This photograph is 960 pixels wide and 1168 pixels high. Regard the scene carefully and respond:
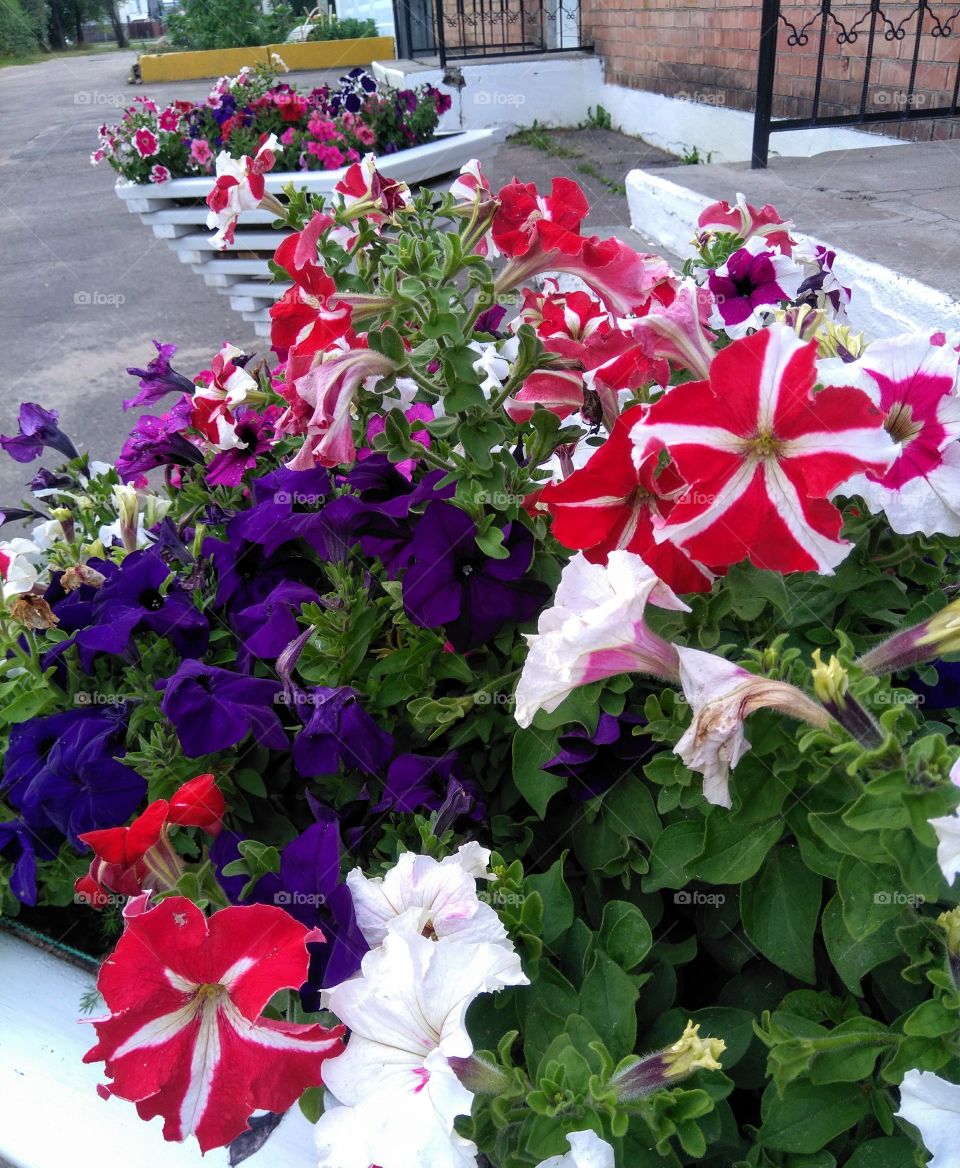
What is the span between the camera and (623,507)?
2.78ft

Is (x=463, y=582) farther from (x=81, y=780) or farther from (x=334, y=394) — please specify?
(x=81, y=780)

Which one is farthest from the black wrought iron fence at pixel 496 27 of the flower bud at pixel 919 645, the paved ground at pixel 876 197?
the flower bud at pixel 919 645

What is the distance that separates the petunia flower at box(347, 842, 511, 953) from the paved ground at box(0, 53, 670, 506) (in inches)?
120

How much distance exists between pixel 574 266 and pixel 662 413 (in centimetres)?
41

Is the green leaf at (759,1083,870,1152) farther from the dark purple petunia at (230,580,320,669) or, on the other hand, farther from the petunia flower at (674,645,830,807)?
the dark purple petunia at (230,580,320,669)

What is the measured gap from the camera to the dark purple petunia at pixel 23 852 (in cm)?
109

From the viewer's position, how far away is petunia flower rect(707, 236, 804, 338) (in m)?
1.39

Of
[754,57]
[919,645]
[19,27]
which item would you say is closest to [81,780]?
[919,645]

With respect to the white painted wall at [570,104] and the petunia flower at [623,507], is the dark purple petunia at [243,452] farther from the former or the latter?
the white painted wall at [570,104]

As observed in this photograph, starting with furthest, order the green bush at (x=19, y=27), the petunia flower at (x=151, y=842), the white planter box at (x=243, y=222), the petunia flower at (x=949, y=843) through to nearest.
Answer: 1. the green bush at (x=19, y=27)
2. the white planter box at (x=243, y=222)
3. the petunia flower at (x=151, y=842)
4. the petunia flower at (x=949, y=843)

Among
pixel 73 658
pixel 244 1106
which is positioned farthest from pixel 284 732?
pixel 244 1106

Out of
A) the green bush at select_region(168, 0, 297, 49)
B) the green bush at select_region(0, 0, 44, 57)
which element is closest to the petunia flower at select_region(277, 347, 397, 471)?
the green bush at select_region(168, 0, 297, 49)

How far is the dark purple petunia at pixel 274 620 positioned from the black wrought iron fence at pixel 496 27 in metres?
8.10

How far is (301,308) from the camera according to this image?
110 cm
